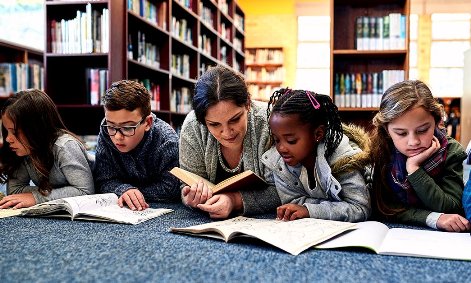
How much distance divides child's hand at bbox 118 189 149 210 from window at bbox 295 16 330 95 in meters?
6.74

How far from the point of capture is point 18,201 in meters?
1.70

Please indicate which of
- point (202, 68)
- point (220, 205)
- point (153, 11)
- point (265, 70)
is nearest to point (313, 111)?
point (220, 205)

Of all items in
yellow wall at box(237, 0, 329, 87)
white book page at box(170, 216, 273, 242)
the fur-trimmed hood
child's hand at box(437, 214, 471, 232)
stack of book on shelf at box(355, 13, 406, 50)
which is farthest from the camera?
yellow wall at box(237, 0, 329, 87)

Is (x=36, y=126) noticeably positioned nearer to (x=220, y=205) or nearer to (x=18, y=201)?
(x=18, y=201)

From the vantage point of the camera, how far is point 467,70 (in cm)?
505

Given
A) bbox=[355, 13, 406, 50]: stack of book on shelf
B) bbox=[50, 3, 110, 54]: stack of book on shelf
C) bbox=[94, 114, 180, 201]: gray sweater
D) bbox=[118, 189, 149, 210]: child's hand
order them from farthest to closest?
1. bbox=[355, 13, 406, 50]: stack of book on shelf
2. bbox=[50, 3, 110, 54]: stack of book on shelf
3. bbox=[94, 114, 180, 201]: gray sweater
4. bbox=[118, 189, 149, 210]: child's hand

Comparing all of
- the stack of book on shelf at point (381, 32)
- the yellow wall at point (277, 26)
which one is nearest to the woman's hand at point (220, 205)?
Answer: the stack of book on shelf at point (381, 32)

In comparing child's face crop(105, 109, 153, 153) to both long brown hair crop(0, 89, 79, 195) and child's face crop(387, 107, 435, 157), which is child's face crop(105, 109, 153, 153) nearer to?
long brown hair crop(0, 89, 79, 195)

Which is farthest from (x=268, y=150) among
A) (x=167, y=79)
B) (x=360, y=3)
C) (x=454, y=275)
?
(x=167, y=79)

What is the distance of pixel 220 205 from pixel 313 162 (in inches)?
12.6

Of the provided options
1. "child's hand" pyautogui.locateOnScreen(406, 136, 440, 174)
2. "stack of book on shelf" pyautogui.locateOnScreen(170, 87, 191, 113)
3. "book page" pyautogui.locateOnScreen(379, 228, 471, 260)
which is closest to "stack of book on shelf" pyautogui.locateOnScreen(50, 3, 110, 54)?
"stack of book on shelf" pyautogui.locateOnScreen(170, 87, 191, 113)

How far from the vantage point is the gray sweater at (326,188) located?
1373mm

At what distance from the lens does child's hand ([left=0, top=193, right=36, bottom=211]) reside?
169 cm

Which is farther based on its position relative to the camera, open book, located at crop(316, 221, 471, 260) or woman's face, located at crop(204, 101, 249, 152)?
woman's face, located at crop(204, 101, 249, 152)
